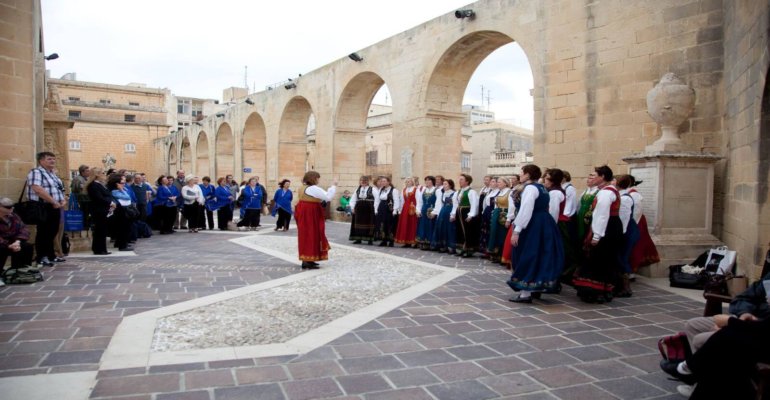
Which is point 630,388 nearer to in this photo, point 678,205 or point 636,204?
point 636,204

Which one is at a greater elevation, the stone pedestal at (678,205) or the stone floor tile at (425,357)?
the stone pedestal at (678,205)

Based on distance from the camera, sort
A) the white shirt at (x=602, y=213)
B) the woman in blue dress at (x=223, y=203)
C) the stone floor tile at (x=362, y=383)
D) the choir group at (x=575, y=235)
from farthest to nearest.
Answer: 1. the woman in blue dress at (x=223, y=203)
2. the choir group at (x=575, y=235)
3. the white shirt at (x=602, y=213)
4. the stone floor tile at (x=362, y=383)

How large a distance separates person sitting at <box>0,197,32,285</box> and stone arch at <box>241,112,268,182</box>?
1873 centimetres

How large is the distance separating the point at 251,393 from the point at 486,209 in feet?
21.8

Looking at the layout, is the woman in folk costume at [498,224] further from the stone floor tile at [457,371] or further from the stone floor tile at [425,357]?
the stone floor tile at [457,371]

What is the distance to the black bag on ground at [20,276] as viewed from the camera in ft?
19.0

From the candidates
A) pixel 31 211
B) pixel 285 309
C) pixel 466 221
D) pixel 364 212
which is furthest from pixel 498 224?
pixel 31 211

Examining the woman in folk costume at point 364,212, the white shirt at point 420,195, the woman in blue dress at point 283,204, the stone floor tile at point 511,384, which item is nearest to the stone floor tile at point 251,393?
the stone floor tile at point 511,384

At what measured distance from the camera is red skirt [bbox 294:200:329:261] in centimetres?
735

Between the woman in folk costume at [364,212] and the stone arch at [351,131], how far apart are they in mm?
6644

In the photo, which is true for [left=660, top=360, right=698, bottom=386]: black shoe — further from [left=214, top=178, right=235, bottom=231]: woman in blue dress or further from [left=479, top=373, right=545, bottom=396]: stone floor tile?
[left=214, top=178, right=235, bottom=231]: woman in blue dress

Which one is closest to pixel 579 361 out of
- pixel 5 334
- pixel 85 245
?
pixel 5 334

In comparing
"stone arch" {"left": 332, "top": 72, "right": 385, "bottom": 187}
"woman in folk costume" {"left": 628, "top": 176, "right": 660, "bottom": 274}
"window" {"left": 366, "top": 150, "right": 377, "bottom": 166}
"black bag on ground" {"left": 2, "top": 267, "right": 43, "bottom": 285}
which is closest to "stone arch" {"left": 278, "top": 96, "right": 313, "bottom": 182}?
"stone arch" {"left": 332, "top": 72, "right": 385, "bottom": 187}

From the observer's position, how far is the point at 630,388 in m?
3.13
